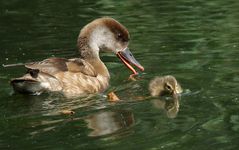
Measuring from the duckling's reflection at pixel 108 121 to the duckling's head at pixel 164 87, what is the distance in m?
0.88

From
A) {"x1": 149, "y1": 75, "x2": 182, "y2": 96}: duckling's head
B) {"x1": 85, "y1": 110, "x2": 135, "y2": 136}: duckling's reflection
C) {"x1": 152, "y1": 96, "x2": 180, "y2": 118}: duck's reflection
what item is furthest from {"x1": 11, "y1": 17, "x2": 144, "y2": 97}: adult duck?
{"x1": 85, "y1": 110, "x2": 135, "y2": 136}: duckling's reflection

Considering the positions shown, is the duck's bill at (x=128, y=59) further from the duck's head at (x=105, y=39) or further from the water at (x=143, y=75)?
the water at (x=143, y=75)

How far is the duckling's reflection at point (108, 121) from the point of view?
7.73 metres

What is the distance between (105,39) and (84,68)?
0.94 meters

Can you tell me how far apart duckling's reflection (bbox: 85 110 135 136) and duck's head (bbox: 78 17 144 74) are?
2.21 metres

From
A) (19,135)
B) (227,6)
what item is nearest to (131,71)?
(19,135)

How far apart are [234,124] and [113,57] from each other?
4.38m

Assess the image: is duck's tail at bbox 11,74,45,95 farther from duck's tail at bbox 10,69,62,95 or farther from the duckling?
the duckling

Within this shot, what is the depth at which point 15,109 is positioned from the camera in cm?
865

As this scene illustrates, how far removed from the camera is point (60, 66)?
31.3 ft

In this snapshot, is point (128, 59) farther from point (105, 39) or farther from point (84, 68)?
point (84, 68)

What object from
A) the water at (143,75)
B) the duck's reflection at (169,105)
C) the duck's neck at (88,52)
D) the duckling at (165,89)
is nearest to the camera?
the water at (143,75)

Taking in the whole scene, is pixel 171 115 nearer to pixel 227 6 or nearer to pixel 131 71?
pixel 131 71

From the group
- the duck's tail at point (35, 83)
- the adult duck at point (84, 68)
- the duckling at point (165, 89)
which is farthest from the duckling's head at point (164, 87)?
the duck's tail at point (35, 83)
